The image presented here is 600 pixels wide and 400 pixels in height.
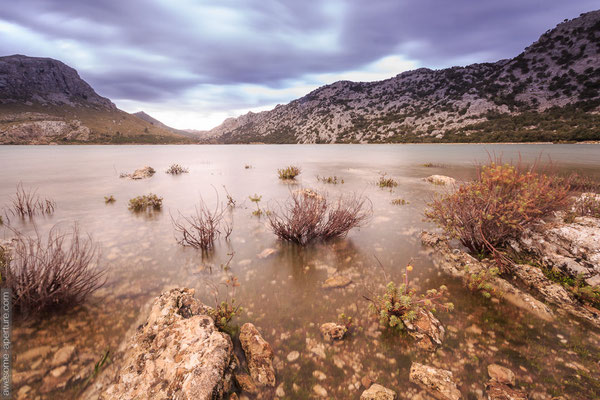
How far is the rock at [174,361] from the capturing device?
258cm

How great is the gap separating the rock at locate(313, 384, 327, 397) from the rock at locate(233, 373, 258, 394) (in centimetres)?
76

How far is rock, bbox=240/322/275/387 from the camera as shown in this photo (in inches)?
125

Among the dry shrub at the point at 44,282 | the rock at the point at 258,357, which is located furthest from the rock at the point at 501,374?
the dry shrub at the point at 44,282

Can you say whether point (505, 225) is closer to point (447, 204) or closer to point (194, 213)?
point (447, 204)

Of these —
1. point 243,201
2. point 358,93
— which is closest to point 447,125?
point 358,93

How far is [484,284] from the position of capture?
4805 mm

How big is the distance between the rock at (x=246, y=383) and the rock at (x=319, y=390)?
0.76m

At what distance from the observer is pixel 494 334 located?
387cm

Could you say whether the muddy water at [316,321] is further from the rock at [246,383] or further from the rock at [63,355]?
the rock at [246,383]

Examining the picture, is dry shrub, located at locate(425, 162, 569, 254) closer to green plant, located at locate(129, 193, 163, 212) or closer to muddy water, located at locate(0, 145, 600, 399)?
muddy water, located at locate(0, 145, 600, 399)

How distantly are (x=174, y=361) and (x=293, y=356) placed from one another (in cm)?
160

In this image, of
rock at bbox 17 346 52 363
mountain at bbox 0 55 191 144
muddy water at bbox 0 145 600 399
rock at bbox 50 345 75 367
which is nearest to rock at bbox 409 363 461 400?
muddy water at bbox 0 145 600 399

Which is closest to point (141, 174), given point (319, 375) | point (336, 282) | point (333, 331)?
point (336, 282)

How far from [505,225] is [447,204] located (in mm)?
1345
